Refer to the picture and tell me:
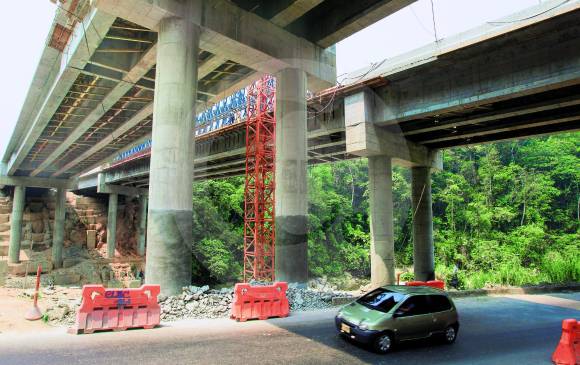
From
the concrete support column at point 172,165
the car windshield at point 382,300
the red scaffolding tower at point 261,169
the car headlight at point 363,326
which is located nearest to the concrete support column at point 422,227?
the red scaffolding tower at point 261,169

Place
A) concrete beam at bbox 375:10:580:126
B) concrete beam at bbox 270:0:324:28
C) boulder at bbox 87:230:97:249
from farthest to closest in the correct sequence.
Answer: boulder at bbox 87:230:97:249, concrete beam at bbox 270:0:324:28, concrete beam at bbox 375:10:580:126

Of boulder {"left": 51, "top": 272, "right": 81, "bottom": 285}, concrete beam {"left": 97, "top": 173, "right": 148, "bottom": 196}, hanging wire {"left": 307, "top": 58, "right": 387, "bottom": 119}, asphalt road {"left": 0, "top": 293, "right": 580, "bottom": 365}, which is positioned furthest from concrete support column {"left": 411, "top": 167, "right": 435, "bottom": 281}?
concrete beam {"left": 97, "top": 173, "right": 148, "bottom": 196}

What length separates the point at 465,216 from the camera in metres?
46.0

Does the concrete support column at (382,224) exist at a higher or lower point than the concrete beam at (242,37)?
lower

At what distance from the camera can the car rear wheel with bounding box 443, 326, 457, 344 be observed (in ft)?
30.0

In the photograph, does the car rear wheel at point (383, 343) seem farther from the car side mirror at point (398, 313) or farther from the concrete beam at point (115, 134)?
the concrete beam at point (115, 134)

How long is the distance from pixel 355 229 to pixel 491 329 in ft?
139

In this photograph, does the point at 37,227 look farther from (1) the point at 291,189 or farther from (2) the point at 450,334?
(2) the point at 450,334

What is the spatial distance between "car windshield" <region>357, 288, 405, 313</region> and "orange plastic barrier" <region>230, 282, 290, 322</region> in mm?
3025

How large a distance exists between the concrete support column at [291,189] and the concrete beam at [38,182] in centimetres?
4543

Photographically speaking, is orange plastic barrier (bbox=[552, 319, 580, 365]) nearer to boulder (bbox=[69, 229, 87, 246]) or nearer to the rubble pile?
the rubble pile

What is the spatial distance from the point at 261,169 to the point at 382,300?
25.2 m

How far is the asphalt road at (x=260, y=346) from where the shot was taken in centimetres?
735

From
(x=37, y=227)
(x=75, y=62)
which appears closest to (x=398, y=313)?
(x=75, y=62)
